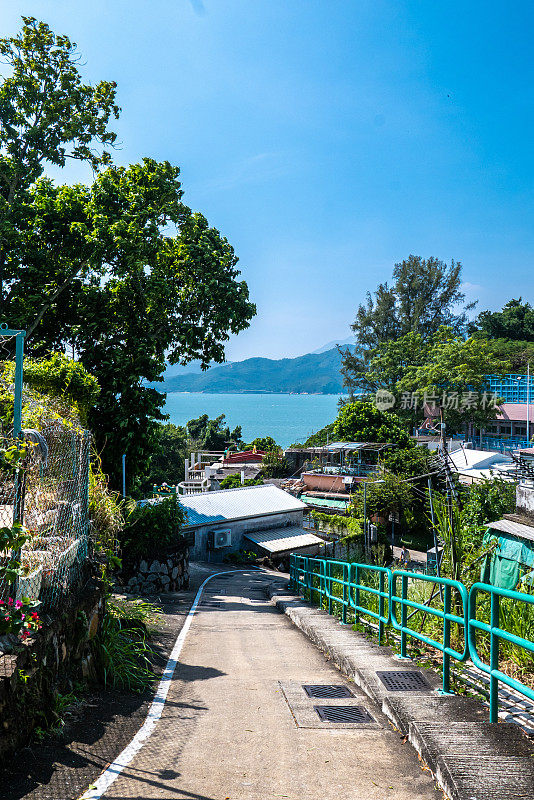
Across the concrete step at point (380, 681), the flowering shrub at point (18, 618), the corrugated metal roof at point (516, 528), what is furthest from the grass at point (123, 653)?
the corrugated metal roof at point (516, 528)

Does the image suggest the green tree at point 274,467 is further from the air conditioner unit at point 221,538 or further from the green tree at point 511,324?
the green tree at point 511,324

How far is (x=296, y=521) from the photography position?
92.1 feet

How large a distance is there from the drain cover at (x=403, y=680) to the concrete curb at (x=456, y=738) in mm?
56

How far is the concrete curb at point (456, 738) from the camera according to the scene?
3.26 m

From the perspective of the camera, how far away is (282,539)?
83.0 feet

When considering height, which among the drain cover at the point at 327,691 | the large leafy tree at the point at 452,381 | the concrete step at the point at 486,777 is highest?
the large leafy tree at the point at 452,381

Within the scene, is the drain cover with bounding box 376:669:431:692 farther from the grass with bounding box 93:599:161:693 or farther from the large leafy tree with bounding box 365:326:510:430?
the large leafy tree with bounding box 365:326:510:430

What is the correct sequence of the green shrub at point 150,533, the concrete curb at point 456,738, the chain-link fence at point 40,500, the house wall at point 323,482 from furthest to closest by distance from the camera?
the house wall at point 323,482 < the green shrub at point 150,533 < the chain-link fence at point 40,500 < the concrete curb at point 456,738

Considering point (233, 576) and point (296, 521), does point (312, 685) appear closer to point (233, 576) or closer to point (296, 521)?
point (233, 576)

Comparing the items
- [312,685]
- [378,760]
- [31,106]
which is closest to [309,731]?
[378,760]

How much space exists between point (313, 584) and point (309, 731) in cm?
892

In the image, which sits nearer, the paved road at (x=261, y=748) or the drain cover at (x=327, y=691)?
the paved road at (x=261, y=748)

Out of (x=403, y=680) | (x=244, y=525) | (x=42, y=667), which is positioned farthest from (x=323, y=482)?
(x=42, y=667)

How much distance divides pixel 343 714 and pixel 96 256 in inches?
605
